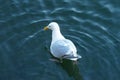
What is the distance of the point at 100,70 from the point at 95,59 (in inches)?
18.3

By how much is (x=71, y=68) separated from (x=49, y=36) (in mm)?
1635

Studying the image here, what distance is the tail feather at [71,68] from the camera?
40.9 ft

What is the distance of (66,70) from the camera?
12.8 metres

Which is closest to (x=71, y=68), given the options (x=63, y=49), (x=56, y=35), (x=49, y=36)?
(x=63, y=49)

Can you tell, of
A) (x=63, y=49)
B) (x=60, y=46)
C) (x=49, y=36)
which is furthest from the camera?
(x=49, y=36)

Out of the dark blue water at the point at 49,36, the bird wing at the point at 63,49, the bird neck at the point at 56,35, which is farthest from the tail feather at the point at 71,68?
the bird neck at the point at 56,35

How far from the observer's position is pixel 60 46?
1288 centimetres

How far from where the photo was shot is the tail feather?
12476 millimetres

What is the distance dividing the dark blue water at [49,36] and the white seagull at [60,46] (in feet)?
0.98

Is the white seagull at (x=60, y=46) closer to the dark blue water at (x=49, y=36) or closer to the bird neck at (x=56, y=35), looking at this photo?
the bird neck at (x=56, y=35)

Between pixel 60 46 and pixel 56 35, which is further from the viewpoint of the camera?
pixel 56 35

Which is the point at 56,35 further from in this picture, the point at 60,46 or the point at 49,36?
the point at 60,46

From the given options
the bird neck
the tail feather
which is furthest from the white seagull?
the tail feather

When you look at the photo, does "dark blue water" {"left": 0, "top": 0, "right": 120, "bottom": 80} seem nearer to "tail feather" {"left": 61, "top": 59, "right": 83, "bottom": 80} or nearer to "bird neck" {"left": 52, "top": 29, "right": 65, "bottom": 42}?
"tail feather" {"left": 61, "top": 59, "right": 83, "bottom": 80}
